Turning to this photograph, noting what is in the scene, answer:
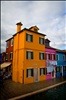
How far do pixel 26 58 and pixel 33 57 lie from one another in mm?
1966

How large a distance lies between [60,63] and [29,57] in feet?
41.6

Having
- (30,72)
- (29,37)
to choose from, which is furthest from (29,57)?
(29,37)

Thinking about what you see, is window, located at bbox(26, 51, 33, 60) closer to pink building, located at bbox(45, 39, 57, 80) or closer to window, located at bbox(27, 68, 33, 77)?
window, located at bbox(27, 68, 33, 77)

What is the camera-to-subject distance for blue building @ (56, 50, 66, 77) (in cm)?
3000

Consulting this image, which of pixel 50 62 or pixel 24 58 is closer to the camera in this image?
pixel 24 58

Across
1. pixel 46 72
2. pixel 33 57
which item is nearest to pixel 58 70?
pixel 46 72

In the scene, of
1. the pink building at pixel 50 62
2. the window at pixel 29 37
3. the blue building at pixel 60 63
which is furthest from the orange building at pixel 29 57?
the blue building at pixel 60 63

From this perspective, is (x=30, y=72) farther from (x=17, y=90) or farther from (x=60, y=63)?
(x=60, y=63)

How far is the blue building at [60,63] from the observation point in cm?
3000

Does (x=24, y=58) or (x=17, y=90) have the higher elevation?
(x=24, y=58)

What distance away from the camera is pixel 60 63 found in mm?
30844

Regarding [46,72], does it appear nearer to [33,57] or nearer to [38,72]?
[38,72]

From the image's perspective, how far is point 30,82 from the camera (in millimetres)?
21047

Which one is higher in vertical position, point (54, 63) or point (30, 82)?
point (54, 63)
